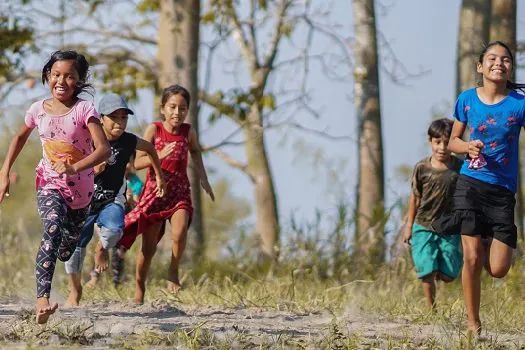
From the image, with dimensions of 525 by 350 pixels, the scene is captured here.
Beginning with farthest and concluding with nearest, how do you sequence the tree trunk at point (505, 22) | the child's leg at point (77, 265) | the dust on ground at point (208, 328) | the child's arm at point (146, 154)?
the tree trunk at point (505, 22) → the child's arm at point (146, 154) → the child's leg at point (77, 265) → the dust on ground at point (208, 328)

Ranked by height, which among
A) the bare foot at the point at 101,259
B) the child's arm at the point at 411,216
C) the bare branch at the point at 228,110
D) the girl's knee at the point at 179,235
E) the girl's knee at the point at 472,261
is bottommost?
the bare foot at the point at 101,259

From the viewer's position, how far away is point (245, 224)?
13.5 metres

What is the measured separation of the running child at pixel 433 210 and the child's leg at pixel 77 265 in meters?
2.49

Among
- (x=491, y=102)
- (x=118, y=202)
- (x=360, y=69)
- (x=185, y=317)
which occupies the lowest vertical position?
(x=185, y=317)

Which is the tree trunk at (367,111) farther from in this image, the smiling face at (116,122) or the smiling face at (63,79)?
the smiling face at (63,79)

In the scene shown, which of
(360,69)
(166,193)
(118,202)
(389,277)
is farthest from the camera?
(360,69)

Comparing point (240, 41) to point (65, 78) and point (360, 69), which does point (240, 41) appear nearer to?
point (360, 69)

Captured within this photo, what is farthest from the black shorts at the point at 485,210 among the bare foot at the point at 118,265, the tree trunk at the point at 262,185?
the tree trunk at the point at 262,185

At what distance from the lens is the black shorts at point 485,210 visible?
7.44m

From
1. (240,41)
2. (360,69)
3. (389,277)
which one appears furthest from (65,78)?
(240,41)

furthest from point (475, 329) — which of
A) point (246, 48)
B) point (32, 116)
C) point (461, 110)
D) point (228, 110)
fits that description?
point (246, 48)

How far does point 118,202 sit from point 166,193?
0.66 metres

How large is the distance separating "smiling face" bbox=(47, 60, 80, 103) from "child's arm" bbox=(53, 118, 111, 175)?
9.8 inches

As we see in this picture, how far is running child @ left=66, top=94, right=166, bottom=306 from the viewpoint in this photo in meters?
8.79
